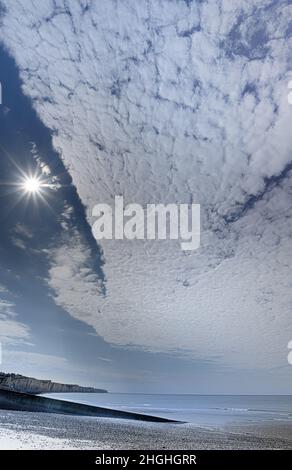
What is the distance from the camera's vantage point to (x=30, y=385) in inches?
3996

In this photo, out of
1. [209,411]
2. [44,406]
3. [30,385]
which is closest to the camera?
[44,406]

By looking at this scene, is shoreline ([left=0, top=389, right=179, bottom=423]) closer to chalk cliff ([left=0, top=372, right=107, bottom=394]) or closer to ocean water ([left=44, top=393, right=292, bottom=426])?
ocean water ([left=44, top=393, right=292, bottom=426])

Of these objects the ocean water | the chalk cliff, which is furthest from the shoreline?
the chalk cliff

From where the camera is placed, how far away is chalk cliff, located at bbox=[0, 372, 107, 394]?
74725 millimetres

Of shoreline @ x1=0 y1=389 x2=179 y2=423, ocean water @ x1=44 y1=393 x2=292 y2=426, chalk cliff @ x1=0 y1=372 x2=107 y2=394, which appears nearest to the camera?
shoreline @ x1=0 y1=389 x2=179 y2=423

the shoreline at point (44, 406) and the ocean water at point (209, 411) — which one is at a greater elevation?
the shoreline at point (44, 406)

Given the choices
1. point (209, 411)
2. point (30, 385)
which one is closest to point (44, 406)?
point (209, 411)

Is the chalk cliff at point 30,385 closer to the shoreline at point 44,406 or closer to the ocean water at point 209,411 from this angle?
the ocean water at point 209,411

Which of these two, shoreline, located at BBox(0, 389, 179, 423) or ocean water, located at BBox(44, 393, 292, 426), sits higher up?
shoreline, located at BBox(0, 389, 179, 423)

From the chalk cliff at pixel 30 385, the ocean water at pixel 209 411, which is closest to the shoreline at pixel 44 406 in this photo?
the ocean water at pixel 209 411

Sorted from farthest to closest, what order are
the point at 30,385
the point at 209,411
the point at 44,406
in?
the point at 30,385 → the point at 209,411 → the point at 44,406

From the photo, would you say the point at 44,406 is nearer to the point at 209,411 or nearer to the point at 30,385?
the point at 209,411

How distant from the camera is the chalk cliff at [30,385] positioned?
74725mm

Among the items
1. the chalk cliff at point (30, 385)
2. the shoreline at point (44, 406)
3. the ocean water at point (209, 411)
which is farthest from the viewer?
the chalk cliff at point (30, 385)
